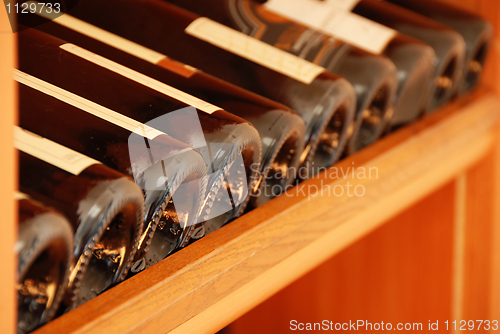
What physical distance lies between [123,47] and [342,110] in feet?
0.69

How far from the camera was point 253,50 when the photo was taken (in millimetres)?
478

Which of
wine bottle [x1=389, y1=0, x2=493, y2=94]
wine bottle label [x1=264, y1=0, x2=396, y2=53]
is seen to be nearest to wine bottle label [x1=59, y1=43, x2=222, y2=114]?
wine bottle label [x1=264, y1=0, x2=396, y2=53]

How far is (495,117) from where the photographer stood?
0.77 meters

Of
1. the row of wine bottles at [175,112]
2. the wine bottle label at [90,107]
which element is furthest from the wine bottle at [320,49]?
the wine bottle label at [90,107]

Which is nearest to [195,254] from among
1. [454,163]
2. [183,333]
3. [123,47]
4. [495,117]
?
[183,333]

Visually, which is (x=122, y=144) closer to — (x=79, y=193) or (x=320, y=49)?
(x=79, y=193)

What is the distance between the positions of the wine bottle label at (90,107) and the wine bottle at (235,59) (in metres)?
0.13

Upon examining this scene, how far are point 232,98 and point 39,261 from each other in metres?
0.21

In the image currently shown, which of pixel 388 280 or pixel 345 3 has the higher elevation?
pixel 345 3

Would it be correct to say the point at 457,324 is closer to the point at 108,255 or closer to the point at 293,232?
the point at 293,232

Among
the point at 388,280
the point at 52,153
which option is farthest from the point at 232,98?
the point at 388,280

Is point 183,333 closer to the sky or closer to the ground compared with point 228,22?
closer to the ground

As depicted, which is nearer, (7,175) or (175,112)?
(7,175)

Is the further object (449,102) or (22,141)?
(449,102)
